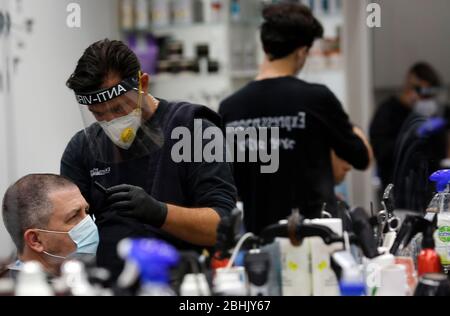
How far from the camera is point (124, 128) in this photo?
1.91 metres

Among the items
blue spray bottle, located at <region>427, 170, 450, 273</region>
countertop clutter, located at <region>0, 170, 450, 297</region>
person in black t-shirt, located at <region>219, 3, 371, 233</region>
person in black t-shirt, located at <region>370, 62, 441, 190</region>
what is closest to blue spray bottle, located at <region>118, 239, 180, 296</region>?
countertop clutter, located at <region>0, 170, 450, 297</region>

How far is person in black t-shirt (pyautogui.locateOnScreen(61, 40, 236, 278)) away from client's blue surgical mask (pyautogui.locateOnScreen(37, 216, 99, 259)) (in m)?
0.02

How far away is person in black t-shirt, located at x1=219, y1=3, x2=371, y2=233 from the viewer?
8.63 feet

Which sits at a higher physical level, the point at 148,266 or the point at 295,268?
the point at 148,266

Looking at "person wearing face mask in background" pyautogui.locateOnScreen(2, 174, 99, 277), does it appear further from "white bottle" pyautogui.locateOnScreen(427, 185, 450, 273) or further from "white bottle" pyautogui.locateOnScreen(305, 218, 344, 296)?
"white bottle" pyautogui.locateOnScreen(427, 185, 450, 273)

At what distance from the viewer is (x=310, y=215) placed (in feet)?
8.48

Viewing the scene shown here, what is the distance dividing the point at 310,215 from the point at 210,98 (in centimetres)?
172

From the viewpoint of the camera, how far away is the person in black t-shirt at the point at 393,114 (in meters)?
3.79

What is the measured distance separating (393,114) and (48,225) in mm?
2546

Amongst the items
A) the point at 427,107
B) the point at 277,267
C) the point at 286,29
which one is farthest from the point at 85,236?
the point at 427,107

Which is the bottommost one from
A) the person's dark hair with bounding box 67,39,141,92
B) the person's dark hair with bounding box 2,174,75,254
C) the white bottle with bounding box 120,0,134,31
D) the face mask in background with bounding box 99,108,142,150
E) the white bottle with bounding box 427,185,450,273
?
the white bottle with bounding box 427,185,450,273

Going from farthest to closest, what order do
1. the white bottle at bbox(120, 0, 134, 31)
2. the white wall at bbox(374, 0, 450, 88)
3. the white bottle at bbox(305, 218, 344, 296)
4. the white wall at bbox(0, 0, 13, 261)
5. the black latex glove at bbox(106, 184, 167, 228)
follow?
1. the white wall at bbox(374, 0, 450, 88)
2. the white bottle at bbox(120, 0, 134, 31)
3. the white wall at bbox(0, 0, 13, 261)
4. the black latex glove at bbox(106, 184, 167, 228)
5. the white bottle at bbox(305, 218, 344, 296)

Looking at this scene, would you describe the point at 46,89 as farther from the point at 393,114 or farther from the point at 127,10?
the point at 393,114

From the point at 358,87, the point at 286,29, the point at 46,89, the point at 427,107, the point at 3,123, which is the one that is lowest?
the point at 427,107
